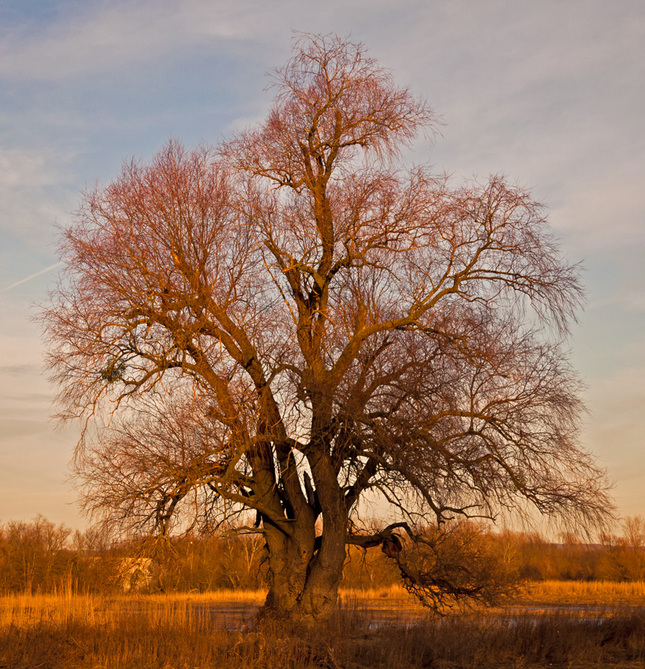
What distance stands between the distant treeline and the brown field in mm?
594

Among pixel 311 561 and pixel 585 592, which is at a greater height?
pixel 311 561

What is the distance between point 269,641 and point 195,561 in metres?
22.5

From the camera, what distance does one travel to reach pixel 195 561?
32.4 meters

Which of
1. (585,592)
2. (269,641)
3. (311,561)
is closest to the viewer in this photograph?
(269,641)

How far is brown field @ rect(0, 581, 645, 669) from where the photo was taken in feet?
35.1

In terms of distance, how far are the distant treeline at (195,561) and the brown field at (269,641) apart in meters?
0.59

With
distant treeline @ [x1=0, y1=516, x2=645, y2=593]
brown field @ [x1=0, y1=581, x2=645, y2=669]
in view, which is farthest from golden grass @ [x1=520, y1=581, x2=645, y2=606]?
brown field @ [x1=0, y1=581, x2=645, y2=669]

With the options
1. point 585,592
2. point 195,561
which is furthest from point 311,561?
point 585,592

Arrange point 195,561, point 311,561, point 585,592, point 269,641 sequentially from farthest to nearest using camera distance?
1. point 585,592
2. point 195,561
3. point 311,561
4. point 269,641

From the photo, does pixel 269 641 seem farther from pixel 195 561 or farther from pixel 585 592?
pixel 585 592

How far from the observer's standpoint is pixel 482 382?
12.2 metres

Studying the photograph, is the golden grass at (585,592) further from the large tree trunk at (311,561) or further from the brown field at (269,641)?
the large tree trunk at (311,561)

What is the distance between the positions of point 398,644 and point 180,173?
29.8 ft

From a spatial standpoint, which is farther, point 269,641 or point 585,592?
point 585,592
